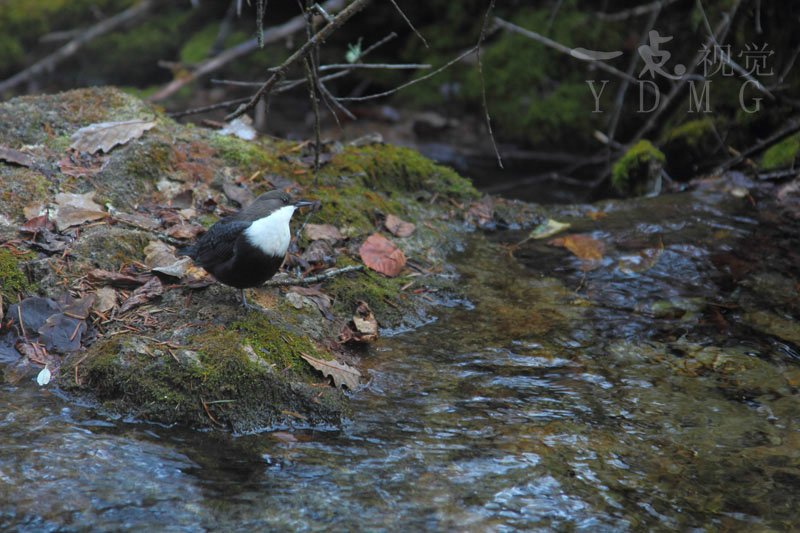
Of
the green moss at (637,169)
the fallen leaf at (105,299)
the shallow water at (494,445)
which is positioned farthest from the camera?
the green moss at (637,169)

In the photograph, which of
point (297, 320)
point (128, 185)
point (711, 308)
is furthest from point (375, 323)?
point (711, 308)

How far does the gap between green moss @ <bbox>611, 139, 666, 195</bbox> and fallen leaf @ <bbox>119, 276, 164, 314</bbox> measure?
5.15 meters

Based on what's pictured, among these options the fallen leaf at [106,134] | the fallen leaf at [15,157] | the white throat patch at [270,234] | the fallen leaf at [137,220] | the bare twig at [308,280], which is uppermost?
the fallen leaf at [106,134]

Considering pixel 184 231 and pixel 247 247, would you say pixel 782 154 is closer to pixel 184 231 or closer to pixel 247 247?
pixel 247 247

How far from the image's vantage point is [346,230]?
4520mm

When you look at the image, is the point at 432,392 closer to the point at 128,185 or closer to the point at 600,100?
the point at 128,185

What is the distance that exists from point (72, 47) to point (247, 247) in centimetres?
784

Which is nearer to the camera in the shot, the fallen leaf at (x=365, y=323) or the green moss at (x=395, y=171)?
the fallen leaf at (x=365, y=323)

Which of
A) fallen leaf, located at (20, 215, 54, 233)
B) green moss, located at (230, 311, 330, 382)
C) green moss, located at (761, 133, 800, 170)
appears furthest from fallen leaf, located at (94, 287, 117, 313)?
green moss, located at (761, 133, 800, 170)

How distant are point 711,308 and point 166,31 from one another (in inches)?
411

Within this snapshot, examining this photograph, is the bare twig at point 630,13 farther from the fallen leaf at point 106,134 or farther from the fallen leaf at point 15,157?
the fallen leaf at point 15,157

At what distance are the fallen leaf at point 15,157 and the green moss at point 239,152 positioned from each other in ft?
4.21

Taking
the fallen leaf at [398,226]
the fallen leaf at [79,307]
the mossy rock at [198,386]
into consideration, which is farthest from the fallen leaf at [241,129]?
the mossy rock at [198,386]

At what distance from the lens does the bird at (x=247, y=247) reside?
321 cm
